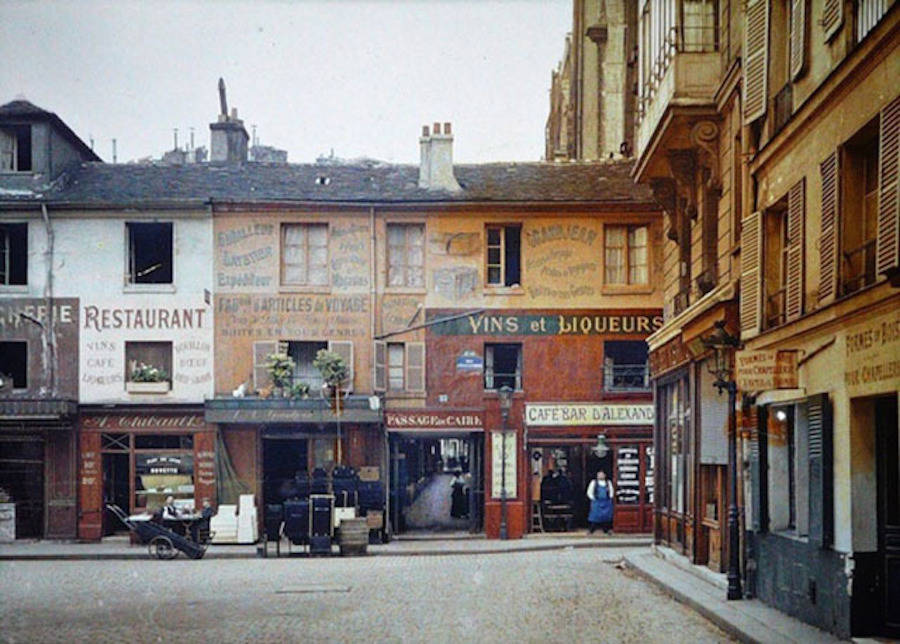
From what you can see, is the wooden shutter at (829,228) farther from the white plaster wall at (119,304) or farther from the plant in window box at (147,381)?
the plant in window box at (147,381)

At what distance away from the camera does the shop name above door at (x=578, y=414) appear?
3094 cm

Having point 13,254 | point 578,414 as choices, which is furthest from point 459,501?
point 13,254

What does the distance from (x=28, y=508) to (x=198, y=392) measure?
16.3 feet

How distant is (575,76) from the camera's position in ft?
156

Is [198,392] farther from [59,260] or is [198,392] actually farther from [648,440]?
[648,440]

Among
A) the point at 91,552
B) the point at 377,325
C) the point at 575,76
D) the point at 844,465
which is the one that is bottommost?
the point at 91,552

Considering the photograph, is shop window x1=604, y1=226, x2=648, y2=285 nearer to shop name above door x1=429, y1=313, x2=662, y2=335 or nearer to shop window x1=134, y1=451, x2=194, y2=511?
shop name above door x1=429, y1=313, x2=662, y2=335

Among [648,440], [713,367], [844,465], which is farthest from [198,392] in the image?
[844,465]

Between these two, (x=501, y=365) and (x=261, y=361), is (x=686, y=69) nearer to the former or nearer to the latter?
(x=501, y=365)

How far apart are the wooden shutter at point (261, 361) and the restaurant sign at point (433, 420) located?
3.17 meters

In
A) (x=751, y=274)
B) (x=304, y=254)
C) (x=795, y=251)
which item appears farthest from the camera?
(x=304, y=254)

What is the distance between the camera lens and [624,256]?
104ft

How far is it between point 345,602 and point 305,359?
48.5ft

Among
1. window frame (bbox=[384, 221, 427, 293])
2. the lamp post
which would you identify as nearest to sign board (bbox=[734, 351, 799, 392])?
the lamp post
